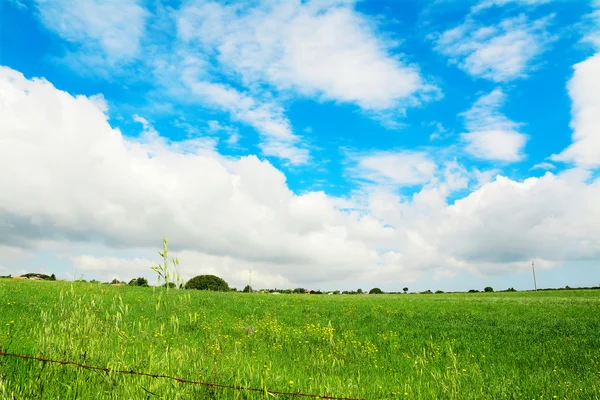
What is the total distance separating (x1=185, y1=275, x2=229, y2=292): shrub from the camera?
48688 millimetres

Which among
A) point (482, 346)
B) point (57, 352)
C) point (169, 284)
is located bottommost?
point (482, 346)

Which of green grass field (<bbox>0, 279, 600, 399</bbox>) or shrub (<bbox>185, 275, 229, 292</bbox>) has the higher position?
shrub (<bbox>185, 275, 229, 292</bbox>)

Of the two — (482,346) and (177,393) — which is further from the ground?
(177,393)

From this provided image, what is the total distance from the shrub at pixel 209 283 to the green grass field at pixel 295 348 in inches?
983

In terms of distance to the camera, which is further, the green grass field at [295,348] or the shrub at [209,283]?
the shrub at [209,283]

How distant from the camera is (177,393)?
15.2ft

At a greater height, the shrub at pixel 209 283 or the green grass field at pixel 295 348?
the shrub at pixel 209 283

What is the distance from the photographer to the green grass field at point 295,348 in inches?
212

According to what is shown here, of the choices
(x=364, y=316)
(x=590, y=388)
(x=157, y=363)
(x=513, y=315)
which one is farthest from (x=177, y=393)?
(x=513, y=315)

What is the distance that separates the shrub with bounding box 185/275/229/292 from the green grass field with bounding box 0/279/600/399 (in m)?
25.0

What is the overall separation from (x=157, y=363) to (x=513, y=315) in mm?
22548

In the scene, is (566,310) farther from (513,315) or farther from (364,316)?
(364,316)

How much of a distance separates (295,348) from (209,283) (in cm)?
3814

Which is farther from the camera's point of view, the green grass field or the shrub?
the shrub
